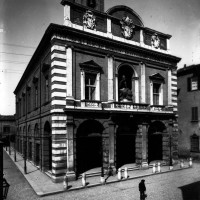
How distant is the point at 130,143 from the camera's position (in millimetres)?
24219

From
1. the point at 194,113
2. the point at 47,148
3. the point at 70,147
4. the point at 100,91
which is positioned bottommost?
the point at 47,148

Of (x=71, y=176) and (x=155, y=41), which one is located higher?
(x=155, y=41)

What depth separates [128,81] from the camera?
21.9 metres

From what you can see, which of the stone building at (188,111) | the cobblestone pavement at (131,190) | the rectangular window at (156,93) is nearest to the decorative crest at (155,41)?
the rectangular window at (156,93)

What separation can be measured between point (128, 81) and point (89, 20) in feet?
23.3

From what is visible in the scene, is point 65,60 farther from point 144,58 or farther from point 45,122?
point 144,58

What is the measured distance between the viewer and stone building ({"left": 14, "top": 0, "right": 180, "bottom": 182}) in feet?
54.3

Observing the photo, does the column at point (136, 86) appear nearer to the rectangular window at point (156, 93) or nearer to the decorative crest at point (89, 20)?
the rectangular window at point (156, 93)

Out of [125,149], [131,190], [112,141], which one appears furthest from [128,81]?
[131,190]

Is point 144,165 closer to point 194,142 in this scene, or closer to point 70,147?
point 70,147

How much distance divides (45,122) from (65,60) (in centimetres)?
584

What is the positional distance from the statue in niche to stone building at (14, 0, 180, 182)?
92mm

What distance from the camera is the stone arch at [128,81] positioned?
66.5 ft

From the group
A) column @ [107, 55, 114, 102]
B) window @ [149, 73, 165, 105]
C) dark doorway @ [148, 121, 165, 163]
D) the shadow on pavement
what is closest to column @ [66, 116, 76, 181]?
column @ [107, 55, 114, 102]
